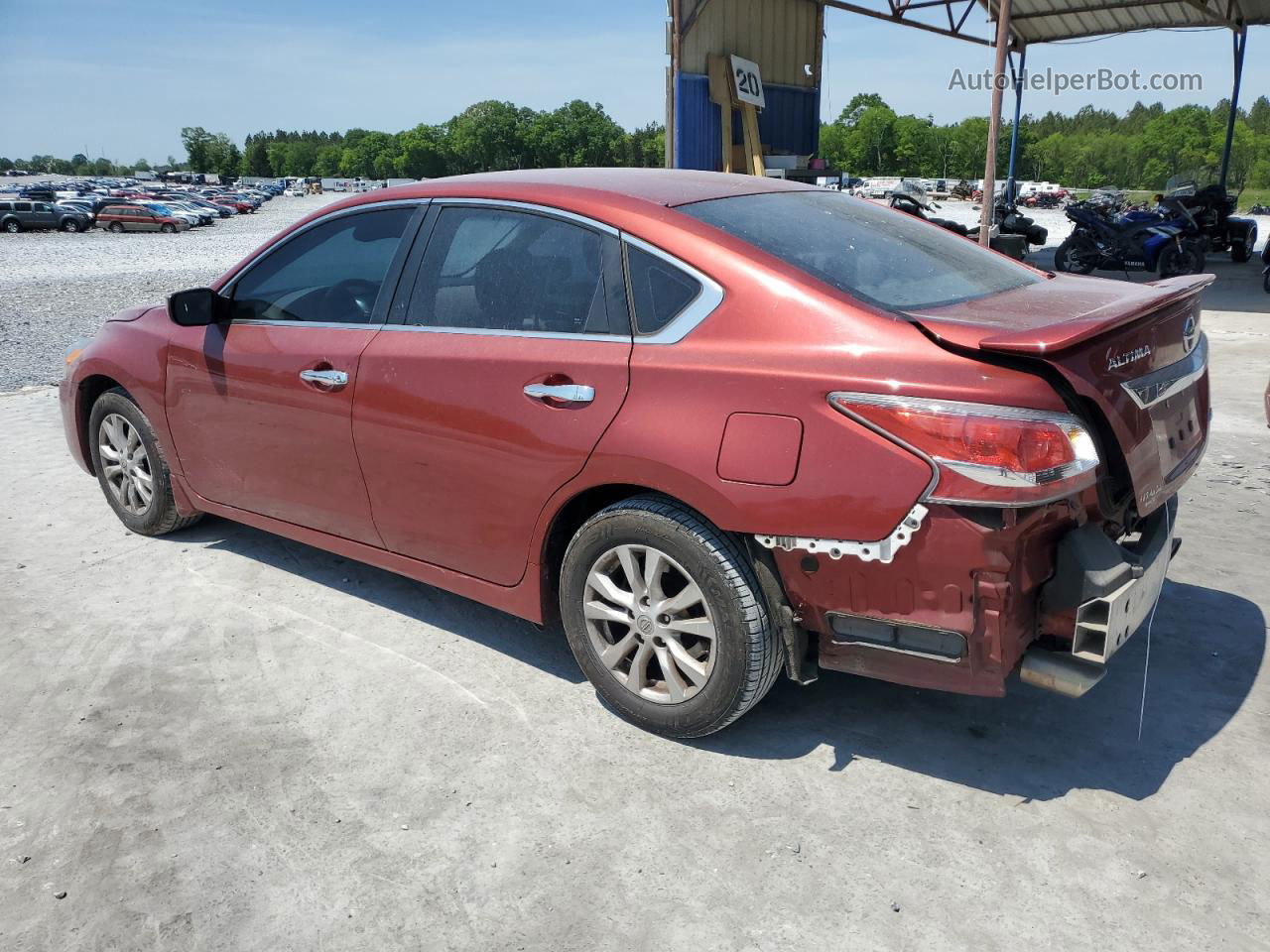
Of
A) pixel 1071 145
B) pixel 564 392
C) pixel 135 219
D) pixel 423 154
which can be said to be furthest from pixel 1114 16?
pixel 423 154

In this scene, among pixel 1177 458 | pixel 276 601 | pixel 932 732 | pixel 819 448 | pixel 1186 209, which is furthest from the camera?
pixel 1186 209

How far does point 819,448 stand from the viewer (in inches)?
100.0

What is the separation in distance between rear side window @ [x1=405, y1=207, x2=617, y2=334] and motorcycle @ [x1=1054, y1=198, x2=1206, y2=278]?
44.9ft

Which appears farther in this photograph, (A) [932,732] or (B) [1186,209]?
(B) [1186,209]

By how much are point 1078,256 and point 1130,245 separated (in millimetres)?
842

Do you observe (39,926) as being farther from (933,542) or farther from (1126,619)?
(1126,619)

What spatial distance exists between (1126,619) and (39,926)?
8.97 feet

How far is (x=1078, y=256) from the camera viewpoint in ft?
51.2

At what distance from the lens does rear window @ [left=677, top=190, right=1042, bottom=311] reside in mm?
2871

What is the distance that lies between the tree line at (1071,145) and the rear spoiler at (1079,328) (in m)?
92.9

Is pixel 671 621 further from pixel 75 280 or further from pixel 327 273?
pixel 75 280

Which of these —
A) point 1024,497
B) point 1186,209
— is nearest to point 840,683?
point 1024,497

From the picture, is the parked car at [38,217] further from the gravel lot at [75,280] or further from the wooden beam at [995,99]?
the wooden beam at [995,99]

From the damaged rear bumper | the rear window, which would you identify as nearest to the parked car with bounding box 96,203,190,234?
the rear window
